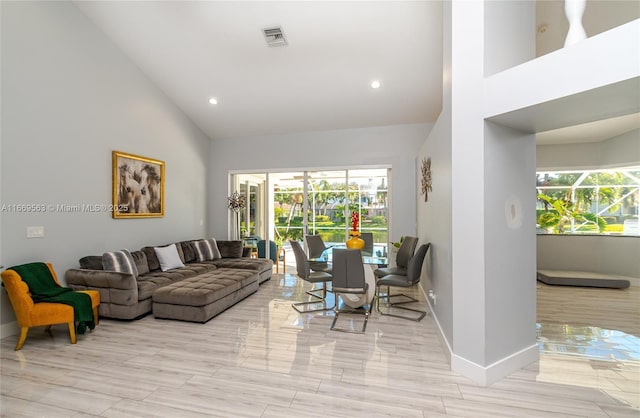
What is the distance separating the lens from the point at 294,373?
251 cm

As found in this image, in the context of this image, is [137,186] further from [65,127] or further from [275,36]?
[275,36]

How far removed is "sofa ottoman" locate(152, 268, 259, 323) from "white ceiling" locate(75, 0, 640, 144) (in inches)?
136

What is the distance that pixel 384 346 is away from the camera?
3.01 metres

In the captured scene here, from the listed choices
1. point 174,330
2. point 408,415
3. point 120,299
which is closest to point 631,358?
point 408,415

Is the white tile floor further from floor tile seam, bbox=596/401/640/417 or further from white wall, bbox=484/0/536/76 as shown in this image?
white wall, bbox=484/0/536/76

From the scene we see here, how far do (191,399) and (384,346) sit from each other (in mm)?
1821

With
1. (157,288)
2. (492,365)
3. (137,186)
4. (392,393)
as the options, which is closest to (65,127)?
(137,186)

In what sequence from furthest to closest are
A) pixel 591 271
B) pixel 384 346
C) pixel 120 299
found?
1. pixel 591 271
2. pixel 120 299
3. pixel 384 346

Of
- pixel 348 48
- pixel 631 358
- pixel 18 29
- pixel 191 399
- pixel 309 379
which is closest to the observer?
pixel 191 399

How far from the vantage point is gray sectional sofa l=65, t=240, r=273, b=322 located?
3621mm

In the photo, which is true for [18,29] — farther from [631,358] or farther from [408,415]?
[631,358]

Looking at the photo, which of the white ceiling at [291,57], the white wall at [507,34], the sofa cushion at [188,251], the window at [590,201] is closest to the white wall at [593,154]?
the window at [590,201]

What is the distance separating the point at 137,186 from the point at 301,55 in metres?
3.49

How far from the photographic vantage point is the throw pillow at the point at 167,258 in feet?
16.1
